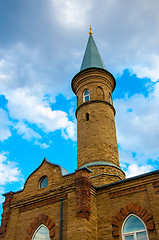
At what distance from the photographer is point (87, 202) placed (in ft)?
43.3

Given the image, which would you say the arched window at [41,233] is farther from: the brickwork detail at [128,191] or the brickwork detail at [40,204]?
the brickwork detail at [128,191]

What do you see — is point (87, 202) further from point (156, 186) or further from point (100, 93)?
point (100, 93)

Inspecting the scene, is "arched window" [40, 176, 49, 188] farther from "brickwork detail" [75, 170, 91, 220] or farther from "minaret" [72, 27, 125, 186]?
"minaret" [72, 27, 125, 186]

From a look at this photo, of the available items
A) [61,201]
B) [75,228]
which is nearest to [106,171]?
[61,201]

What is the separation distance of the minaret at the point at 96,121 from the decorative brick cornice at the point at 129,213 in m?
3.27

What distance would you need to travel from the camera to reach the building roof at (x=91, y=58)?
22.8 metres

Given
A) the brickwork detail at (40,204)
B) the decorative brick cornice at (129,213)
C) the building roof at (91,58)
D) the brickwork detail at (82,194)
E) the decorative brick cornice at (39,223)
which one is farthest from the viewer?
the building roof at (91,58)

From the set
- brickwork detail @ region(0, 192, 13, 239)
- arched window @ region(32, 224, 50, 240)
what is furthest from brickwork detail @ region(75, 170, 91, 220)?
brickwork detail @ region(0, 192, 13, 239)

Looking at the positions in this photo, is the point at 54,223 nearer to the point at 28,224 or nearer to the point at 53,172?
the point at 28,224

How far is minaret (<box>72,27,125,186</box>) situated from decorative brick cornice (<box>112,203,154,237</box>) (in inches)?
129

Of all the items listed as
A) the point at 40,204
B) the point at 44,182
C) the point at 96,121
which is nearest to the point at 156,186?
the point at 40,204

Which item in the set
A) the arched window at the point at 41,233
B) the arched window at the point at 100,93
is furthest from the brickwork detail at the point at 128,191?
the arched window at the point at 100,93

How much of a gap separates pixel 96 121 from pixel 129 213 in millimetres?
8243

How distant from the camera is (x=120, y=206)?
43.6 ft
